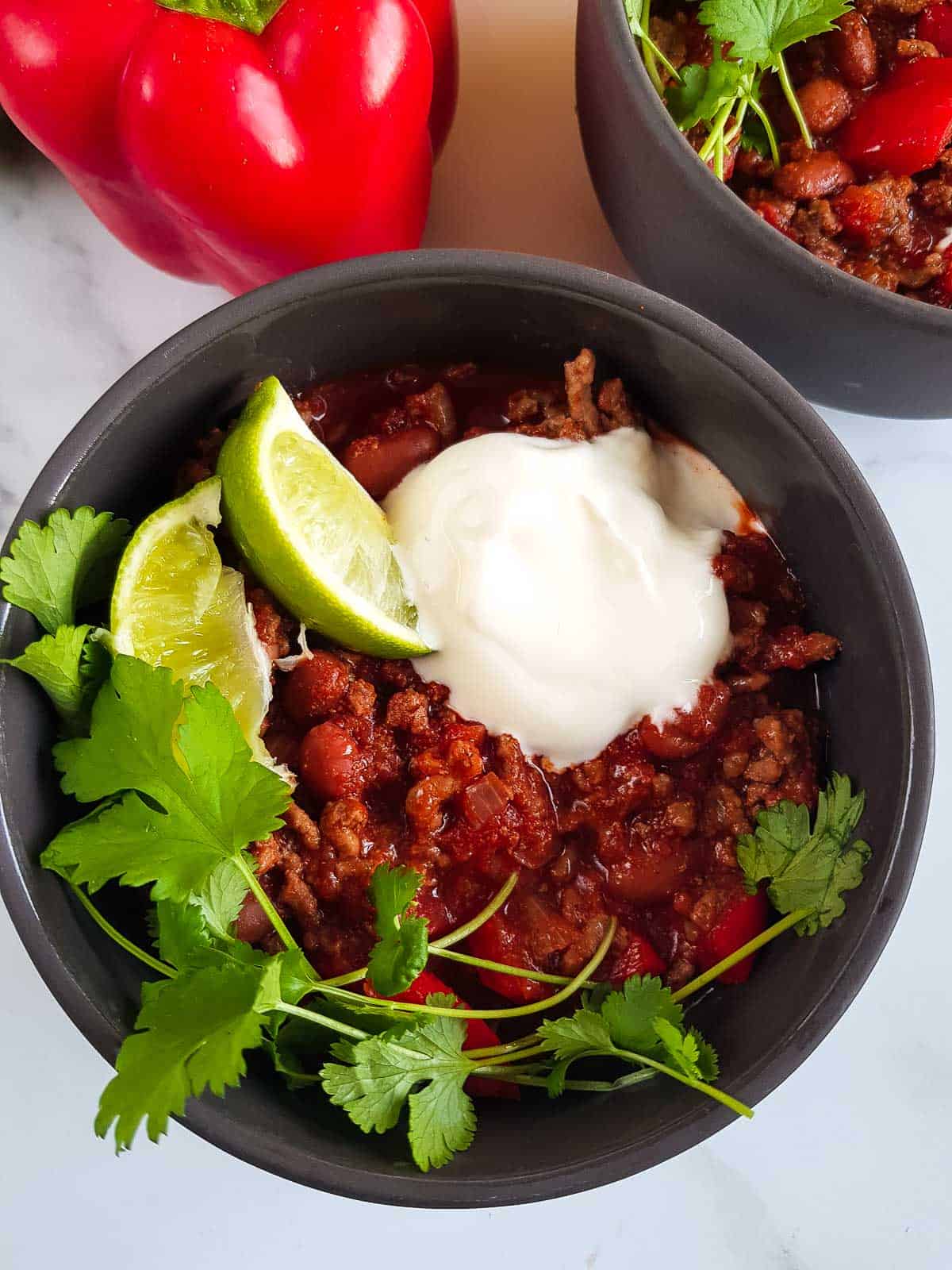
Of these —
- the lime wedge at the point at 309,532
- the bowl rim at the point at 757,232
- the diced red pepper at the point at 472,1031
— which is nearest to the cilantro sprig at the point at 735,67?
the bowl rim at the point at 757,232

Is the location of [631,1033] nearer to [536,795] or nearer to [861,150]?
[536,795]

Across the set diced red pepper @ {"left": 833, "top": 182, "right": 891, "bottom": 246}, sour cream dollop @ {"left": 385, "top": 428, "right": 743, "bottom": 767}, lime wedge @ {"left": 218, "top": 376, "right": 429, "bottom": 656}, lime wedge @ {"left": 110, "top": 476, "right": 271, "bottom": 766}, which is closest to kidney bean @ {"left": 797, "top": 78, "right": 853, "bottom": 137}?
diced red pepper @ {"left": 833, "top": 182, "right": 891, "bottom": 246}

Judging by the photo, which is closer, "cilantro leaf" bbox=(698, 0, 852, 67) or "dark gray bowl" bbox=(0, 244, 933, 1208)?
"dark gray bowl" bbox=(0, 244, 933, 1208)

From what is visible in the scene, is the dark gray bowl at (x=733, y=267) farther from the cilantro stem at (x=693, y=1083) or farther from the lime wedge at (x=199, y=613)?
the cilantro stem at (x=693, y=1083)

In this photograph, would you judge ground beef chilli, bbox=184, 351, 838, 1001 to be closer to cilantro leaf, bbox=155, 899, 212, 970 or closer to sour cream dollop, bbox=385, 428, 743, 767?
sour cream dollop, bbox=385, 428, 743, 767

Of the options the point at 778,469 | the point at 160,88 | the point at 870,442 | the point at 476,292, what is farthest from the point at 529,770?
the point at 160,88

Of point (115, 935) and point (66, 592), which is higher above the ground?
point (66, 592)

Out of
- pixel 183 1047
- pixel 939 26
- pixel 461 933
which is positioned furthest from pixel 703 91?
pixel 183 1047
